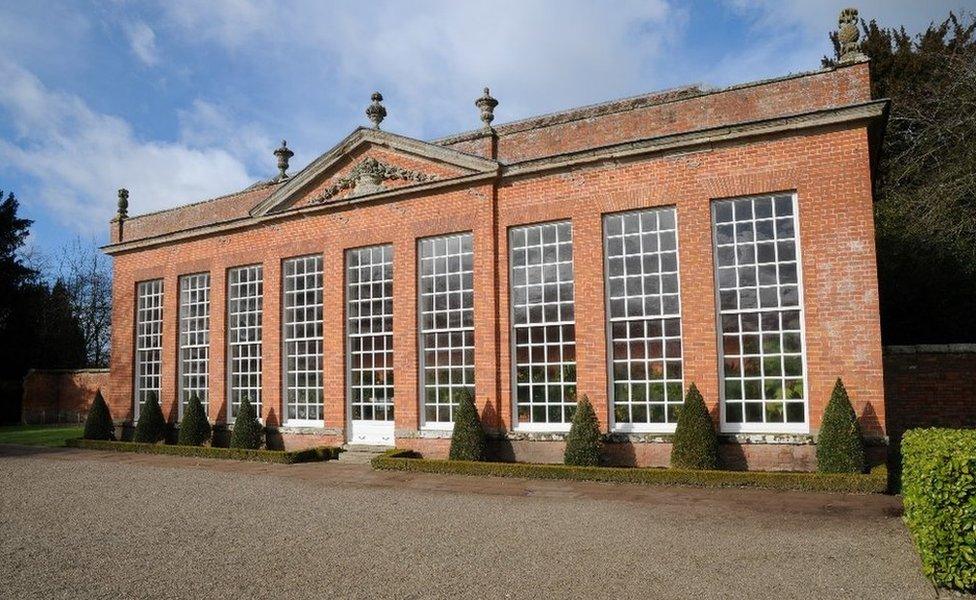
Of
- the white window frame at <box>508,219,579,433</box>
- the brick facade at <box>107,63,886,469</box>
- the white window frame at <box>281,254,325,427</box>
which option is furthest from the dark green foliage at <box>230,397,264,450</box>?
the white window frame at <box>508,219,579,433</box>

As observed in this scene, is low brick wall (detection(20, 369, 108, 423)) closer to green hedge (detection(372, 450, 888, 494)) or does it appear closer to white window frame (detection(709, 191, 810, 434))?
green hedge (detection(372, 450, 888, 494))

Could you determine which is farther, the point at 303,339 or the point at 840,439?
the point at 303,339

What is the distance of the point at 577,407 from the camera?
12391 mm

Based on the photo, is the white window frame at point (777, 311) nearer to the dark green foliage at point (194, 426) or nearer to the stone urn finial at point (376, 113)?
the stone urn finial at point (376, 113)

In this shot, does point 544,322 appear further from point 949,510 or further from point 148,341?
Answer: point 148,341

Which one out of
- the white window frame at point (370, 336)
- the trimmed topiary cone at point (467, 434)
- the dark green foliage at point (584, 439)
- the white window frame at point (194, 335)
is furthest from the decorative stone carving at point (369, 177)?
the dark green foliage at point (584, 439)

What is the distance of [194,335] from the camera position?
18.7m

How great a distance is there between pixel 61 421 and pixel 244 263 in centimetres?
1742

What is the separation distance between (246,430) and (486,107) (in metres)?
9.31

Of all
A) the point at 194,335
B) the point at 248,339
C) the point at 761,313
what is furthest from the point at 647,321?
the point at 194,335

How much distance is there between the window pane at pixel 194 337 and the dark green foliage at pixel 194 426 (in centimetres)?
93

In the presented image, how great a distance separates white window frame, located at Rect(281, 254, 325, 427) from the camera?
16219 mm

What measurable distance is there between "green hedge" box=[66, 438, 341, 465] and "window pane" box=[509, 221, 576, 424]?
15.5 ft

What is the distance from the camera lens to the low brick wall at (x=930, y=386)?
1205 cm
